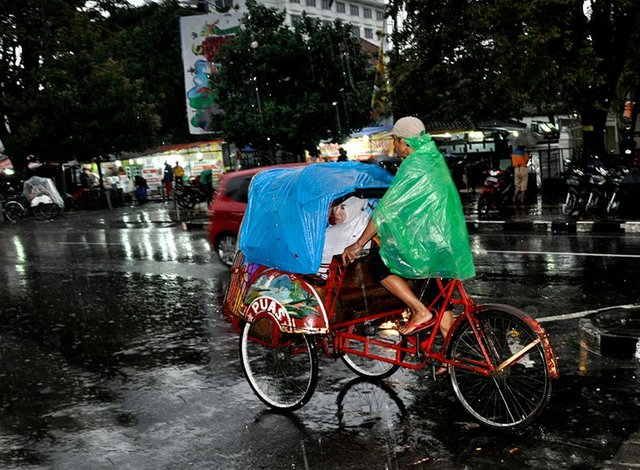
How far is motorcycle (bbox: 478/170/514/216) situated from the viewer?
59.0ft

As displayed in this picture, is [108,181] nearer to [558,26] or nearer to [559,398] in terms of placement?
[558,26]

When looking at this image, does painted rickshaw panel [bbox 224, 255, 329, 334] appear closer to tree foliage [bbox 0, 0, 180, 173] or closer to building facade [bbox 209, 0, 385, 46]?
tree foliage [bbox 0, 0, 180, 173]

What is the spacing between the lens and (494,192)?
18.0 metres

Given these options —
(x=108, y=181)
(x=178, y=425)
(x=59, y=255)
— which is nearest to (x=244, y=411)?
(x=178, y=425)

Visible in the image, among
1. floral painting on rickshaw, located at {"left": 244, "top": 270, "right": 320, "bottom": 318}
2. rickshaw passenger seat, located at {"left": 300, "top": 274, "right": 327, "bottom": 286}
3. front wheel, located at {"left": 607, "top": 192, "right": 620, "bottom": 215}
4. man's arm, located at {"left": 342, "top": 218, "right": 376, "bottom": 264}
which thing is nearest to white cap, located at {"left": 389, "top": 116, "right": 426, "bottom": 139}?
man's arm, located at {"left": 342, "top": 218, "right": 376, "bottom": 264}

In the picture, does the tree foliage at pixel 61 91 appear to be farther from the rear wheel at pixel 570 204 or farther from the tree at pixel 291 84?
the rear wheel at pixel 570 204

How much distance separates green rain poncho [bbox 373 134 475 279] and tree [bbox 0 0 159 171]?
28.4 meters

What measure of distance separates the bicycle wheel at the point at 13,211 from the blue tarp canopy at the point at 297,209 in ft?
77.5

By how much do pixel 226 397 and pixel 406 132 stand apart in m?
2.51

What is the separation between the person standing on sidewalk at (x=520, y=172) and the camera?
19.4m

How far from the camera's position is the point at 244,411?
16.7 ft

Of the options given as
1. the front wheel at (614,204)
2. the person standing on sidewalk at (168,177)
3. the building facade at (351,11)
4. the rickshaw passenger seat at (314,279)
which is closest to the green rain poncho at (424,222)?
the rickshaw passenger seat at (314,279)

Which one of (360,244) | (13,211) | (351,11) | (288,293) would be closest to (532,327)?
(360,244)

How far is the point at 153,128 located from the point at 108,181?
630 centimetres
